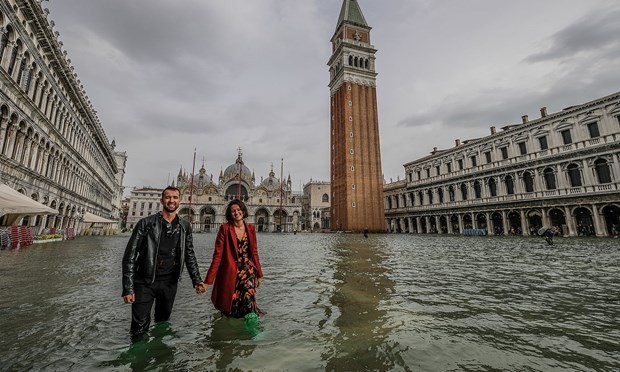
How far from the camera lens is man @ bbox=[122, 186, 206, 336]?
3.10 meters

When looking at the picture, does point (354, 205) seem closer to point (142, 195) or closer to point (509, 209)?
point (509, 209)

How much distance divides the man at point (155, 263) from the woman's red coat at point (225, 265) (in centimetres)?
28

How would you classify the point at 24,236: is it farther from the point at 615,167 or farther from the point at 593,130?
the point at 593,130

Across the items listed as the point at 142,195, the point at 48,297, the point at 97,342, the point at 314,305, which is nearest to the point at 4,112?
the point at 48,297

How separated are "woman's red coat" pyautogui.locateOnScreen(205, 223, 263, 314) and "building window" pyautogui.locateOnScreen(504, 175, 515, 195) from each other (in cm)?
3586

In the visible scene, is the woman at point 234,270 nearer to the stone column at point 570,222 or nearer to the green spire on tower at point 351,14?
the stone column at point 570,222

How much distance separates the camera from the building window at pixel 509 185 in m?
32.1

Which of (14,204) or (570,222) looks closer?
(14,204)

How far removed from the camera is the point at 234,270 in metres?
3.58

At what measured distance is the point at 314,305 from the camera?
182 inches

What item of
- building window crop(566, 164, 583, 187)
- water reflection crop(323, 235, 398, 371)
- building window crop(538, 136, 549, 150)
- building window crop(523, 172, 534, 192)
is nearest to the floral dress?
water reflection crop(323, 235, 398, 371)

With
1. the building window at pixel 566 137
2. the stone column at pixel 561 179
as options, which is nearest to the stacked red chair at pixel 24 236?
the stone column at pixel 561 179

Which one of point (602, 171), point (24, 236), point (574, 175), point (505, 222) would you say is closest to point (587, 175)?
point (602, 171)

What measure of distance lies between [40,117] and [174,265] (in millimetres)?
21446
